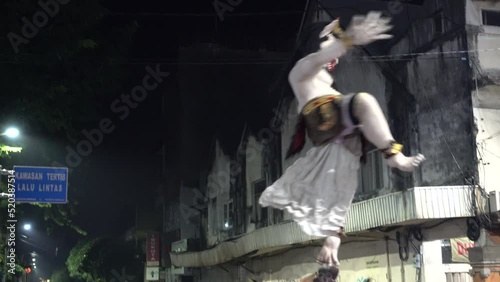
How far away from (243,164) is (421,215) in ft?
35.7

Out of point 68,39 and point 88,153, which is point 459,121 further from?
point 88,153

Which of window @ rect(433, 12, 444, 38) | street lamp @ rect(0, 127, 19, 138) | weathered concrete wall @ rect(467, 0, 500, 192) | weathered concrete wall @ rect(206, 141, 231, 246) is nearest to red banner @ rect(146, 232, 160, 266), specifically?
weathered concrete wall @ rect(206, 141, 231, 246)

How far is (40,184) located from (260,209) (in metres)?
8.68

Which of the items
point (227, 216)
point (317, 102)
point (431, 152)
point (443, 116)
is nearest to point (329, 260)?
point (317, 102)

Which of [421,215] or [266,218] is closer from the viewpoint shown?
[421,215]

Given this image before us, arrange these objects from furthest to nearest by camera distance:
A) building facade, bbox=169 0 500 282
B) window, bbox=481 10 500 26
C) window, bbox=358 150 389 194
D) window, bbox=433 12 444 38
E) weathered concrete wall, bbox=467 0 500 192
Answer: window, bbox=358 150 389 194 < window, bbox=433 12 444 38 < window, bbox=481 10 500 26 < weathered concrete wall, bbox=467 0 500 192 < building facade, bbox=169 0 500 282

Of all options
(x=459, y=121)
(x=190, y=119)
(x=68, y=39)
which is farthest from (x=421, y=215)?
(x=190, y=119)

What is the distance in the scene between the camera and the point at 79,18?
10523mm

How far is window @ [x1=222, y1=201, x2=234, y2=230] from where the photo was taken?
22.0 m

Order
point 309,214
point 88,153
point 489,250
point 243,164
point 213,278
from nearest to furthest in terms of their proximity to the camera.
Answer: point 309,214 < point 489,250 < point 88,153 < point 243,164 < point 213,278

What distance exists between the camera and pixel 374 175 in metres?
13.1

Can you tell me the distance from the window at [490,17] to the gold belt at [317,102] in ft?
27.2

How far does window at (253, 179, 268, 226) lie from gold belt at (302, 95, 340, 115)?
14.5 metres

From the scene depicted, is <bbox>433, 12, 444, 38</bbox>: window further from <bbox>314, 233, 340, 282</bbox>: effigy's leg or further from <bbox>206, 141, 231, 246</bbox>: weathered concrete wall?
<bbox>206, 141, 231, 246</bbox>: weathered concrete wall
